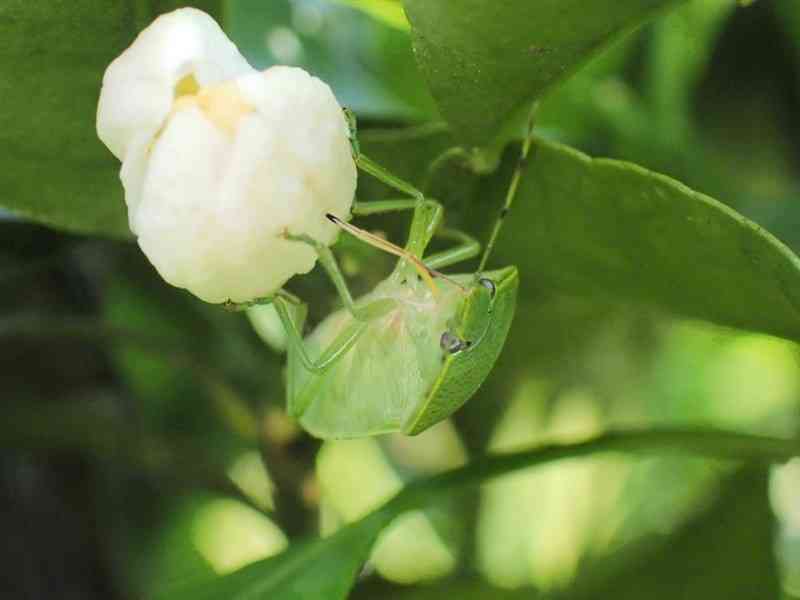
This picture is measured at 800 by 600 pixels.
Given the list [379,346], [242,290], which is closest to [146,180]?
[242,290]

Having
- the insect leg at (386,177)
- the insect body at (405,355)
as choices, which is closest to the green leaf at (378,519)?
the insect body at (405,355)

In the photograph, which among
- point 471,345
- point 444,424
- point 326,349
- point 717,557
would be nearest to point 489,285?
point 471,345

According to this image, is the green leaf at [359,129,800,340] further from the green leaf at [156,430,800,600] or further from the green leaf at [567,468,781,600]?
the green leaf at [567,468,781,600]

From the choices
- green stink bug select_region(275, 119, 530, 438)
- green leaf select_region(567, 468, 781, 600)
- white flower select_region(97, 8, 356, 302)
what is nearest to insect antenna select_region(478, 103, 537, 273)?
green stink bug select_region(275, 119, 530, 438)

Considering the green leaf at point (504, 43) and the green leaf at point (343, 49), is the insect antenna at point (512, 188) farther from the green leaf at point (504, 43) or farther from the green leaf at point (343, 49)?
the green leaf at point (343, 49)

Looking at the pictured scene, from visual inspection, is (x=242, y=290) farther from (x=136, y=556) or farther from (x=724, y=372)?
(x=724, y=372)

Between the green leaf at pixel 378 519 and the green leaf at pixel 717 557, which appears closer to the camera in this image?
the green leaf at pixel 378 519
